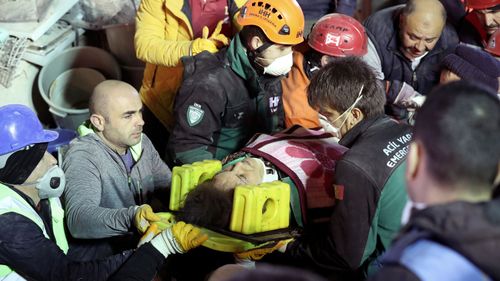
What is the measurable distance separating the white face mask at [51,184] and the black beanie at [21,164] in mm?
74

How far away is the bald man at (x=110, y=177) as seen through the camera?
3.23 m

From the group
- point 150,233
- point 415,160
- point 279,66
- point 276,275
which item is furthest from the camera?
point 279,66

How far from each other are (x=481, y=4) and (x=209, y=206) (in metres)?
2.82

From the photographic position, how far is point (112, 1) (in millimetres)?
5918

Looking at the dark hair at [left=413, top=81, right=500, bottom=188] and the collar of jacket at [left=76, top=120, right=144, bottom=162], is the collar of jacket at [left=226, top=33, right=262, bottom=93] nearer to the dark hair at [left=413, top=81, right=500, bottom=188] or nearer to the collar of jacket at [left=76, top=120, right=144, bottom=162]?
the collar of jacket at [left=76, top=120, right=144, bottom=162]

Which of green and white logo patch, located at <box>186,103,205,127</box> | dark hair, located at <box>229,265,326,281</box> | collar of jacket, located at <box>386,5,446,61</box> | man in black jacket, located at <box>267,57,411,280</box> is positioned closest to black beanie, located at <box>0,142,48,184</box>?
green and white logo patch, located at <box>186,103,205,127</box>

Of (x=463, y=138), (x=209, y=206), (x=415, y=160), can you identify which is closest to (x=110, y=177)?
(x=209, y=206)

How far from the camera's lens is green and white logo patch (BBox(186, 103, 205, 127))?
381 centimetres

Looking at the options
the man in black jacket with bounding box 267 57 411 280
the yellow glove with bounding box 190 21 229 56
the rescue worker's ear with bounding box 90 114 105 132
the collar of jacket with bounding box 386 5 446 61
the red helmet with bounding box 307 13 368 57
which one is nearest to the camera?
the man in black jacket with bounding box 267 57 411 280

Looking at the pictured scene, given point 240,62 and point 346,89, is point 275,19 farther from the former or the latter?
point 346,89

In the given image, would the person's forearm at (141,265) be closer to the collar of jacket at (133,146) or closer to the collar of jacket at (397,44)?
the collar of jacket at (133,146)

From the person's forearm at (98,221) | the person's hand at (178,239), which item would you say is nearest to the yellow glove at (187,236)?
the person's hand at (178,239)

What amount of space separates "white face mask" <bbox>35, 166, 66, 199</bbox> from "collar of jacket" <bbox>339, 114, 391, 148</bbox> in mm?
1374

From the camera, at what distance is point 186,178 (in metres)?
3.19
